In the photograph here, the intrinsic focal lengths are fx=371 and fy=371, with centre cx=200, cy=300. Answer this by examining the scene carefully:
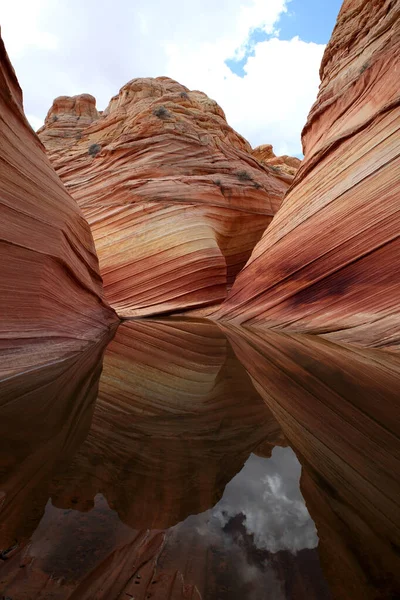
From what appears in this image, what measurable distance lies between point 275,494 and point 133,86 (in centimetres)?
1767

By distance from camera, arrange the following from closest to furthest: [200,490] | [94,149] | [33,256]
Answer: [200,490] → [33,256] → [94,149]

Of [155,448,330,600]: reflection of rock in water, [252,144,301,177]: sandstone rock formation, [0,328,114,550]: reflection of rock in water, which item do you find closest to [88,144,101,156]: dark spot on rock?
[0,328,114,550]: reflection of rock in water

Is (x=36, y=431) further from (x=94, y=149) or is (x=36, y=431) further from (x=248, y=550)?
(x=94, y=149)

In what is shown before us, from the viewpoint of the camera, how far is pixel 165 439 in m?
1.61

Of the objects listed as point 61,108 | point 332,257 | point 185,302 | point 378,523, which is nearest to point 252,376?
point 378,523

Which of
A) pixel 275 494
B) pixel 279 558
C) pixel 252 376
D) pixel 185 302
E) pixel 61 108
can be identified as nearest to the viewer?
pixel 279 558

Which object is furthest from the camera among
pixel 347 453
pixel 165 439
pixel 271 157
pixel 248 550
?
pixel 271 157

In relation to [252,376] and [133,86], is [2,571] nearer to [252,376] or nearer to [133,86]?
[252,376]

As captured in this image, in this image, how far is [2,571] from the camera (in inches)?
30.4

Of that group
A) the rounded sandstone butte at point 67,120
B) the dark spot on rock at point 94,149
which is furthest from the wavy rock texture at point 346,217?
the rounded sandstone butte at point 67,120

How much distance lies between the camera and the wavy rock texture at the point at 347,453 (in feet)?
2.79

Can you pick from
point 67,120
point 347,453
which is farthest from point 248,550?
point 67,120

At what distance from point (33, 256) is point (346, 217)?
168 inches

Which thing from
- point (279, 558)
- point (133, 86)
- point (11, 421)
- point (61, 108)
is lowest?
point (279, 558)
